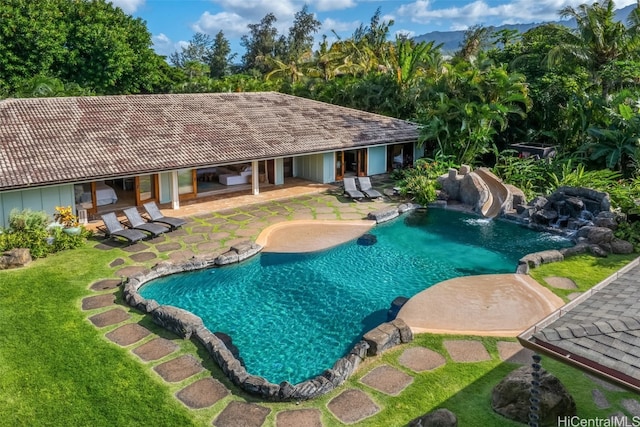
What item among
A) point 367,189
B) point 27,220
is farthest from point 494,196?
point 27,220

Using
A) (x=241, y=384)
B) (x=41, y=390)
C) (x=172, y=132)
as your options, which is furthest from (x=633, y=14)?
(x=41, y=390)

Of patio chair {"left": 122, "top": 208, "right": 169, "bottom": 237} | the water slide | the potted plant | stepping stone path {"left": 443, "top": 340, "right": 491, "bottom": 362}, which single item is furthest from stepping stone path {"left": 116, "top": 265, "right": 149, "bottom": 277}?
the water slide

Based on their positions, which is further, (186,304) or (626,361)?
(186,304)

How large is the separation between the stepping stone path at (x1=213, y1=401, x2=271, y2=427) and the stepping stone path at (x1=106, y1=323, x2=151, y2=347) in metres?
3.13

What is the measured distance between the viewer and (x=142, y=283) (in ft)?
43.5

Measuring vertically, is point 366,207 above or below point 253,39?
below

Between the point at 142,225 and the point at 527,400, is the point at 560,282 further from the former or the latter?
the point at 142,225

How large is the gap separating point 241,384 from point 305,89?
32175 mm

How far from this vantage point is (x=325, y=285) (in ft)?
45.6

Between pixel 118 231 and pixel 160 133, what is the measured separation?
5.79 meters

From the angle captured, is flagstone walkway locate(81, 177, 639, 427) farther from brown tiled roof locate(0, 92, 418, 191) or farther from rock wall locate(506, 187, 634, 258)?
rock wall locate(506, 187, 634, 258)

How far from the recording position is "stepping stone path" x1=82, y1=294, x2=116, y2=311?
38.9ft

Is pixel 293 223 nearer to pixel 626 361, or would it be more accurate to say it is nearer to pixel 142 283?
pixel 142 283

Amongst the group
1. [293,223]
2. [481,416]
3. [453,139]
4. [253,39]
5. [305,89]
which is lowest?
[481,416]
